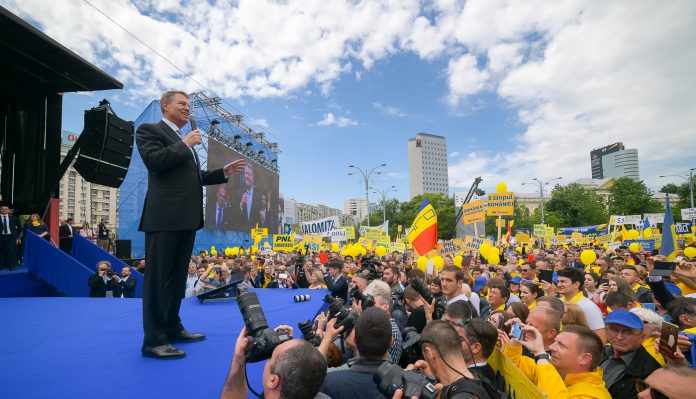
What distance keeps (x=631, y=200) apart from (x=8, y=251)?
71268 mm

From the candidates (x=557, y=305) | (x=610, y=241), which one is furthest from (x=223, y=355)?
(x=610, y=241)

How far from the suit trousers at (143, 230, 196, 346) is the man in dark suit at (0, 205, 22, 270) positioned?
5.34m

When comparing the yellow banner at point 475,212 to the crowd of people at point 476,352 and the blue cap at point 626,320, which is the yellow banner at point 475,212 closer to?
the crowd of people at point 476,352

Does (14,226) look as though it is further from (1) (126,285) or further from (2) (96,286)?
(1) (126,285)

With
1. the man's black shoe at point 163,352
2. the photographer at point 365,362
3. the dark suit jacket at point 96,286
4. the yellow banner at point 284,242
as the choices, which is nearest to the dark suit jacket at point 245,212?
the yellow banner at point 284,242

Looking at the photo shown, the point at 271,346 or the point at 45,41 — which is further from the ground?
the point at 45,41

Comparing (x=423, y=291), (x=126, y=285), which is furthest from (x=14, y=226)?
(x=423, y=291)

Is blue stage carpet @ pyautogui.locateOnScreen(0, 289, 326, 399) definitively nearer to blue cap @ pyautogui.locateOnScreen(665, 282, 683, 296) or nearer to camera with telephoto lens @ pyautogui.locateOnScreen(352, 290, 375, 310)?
→ camera with telephoto lens @ pyautogui.locateOnScreen(352, 290, 375, 310)

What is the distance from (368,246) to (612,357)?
1726 centimetres

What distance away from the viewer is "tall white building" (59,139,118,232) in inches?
2638

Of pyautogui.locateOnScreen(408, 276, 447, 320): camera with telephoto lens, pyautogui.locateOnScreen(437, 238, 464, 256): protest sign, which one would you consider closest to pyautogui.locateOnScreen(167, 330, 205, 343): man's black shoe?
pyautogui.locateOnScreen(408, 276, 447, 320): camera with telephoto lens

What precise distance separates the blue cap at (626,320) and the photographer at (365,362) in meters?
1.88

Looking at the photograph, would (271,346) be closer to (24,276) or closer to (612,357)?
(612,357)

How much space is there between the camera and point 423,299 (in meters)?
4.46
